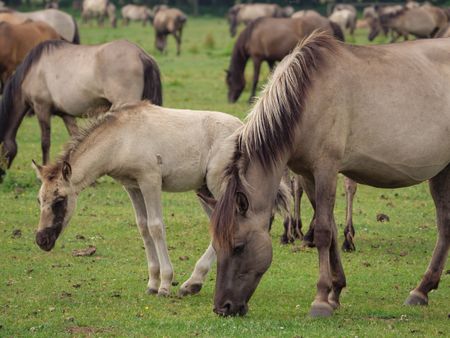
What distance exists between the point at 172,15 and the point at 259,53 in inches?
677

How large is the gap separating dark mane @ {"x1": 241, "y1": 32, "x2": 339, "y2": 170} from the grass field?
118 cm

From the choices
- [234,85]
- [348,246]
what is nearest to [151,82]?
[348,246]

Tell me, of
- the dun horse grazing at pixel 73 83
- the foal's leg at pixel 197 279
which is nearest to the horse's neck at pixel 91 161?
the foal's leg at pixel 197 279

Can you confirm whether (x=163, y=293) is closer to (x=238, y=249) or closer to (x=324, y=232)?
(x=238, y=249)

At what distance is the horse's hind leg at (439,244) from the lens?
793 cm

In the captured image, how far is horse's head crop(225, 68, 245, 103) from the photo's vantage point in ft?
75.8

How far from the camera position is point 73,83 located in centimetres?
1439

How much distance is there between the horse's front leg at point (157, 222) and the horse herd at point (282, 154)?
1 cm

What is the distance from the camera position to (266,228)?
23.4ft

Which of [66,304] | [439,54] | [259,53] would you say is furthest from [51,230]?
[259,53]

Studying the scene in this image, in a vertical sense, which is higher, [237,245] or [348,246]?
[237,245]

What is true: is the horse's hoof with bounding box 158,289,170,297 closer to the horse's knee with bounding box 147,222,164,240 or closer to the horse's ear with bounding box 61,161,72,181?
the horse's knee with bounding box 147,222,164,240

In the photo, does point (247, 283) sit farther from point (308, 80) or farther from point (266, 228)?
point (308, 80)

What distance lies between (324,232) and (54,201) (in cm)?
228
